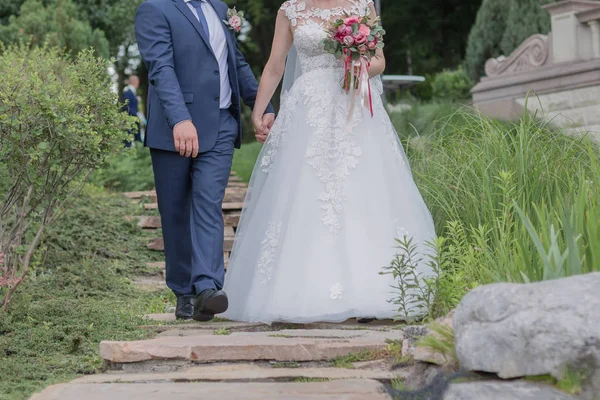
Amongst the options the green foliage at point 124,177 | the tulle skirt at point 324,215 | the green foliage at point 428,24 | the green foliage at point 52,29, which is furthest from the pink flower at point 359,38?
the green foliage at point 428,24

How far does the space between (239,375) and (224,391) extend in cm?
32

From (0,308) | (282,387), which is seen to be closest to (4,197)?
(0,308)

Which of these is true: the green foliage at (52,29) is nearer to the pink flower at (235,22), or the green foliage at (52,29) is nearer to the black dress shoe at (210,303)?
the pink flower at (235,22)

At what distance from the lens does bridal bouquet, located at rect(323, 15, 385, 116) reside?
567 cm

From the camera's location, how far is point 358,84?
588cm

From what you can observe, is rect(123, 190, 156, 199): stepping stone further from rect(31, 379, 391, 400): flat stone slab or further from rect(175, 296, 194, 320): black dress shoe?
rect(31, 379, 391, 400): flat stone slab

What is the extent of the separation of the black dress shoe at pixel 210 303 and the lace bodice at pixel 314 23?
1567mm

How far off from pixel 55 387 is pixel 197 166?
200 cm

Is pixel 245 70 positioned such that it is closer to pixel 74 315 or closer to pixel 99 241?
pixel 74 315

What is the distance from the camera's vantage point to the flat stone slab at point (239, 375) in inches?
157

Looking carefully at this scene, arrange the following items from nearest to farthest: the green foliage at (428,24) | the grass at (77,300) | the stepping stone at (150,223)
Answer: the grass at (77,300)
the stepping stone at (150,223)
the green foliage at (428,24)

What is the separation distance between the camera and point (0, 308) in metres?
5.86

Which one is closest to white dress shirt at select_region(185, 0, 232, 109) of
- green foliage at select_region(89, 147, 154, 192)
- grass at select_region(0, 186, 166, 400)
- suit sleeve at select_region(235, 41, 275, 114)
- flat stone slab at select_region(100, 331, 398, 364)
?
suit sleeve at select_region(235, 41, 275, 114)

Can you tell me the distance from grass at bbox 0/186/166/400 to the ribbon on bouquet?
1.83 meters
